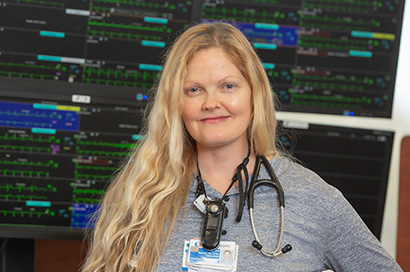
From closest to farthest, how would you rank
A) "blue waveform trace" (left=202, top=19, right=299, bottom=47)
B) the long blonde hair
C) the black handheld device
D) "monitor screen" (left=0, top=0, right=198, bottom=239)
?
the black handheld device
the long blonde hair
"monitor screen" (left=0, top=0, right=198, bottom=239)
"blue waveform trace" (left=202, top=19, right=299, bottom=47)

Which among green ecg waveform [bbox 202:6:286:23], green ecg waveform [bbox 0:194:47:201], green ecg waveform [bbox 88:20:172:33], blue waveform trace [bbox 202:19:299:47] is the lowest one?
green ecg waveform [bbox 0:194:47:201]

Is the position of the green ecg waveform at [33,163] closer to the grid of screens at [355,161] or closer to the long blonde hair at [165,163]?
the long blonde hair at [165,163]

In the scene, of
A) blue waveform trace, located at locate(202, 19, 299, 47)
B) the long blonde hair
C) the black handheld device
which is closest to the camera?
the black handheld device

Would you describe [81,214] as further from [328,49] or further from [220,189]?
[328,49]

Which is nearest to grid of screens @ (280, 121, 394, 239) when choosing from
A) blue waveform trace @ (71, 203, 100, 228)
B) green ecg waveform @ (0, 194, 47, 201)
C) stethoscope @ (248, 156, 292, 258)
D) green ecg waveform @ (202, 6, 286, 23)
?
green ecg waveform @ (202, 6, 286, 23)

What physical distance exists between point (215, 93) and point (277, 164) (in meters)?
0.36

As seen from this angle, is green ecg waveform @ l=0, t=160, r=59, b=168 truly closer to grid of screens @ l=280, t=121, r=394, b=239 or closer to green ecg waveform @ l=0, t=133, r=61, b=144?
green ecg waveform @ l=0, t=133, r=61, b=144

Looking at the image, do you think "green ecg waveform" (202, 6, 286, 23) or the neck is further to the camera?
"green ecg waveform" (202, 6, 286, 23)

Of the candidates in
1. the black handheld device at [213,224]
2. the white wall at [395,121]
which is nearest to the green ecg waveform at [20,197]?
the black handheld device at [213,224]

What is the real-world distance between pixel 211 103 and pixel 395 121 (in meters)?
1.41

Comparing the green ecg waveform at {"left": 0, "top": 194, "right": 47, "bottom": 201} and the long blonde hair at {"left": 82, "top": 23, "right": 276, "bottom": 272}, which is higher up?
the long blonde hair at {"left": 82, "top": 23, "right": 276, "bottom": 272}

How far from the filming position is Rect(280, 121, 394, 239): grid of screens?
2941 mm

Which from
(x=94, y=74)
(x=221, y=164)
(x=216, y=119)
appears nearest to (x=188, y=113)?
→ (x=216, y=119)

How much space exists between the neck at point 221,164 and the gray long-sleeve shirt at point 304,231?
0.04 metres
